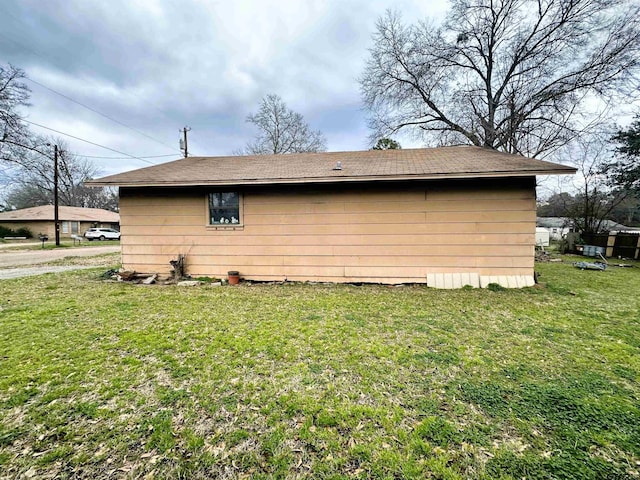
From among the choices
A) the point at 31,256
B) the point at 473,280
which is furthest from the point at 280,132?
the point at 473,280

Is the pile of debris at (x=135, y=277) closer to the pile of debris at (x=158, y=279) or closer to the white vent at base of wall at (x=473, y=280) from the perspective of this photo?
the pile of debris at (x=158, y=279)

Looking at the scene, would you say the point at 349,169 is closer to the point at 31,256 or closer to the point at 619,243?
the point at 619,243

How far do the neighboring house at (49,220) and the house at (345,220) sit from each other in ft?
97.9

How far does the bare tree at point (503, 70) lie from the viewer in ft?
36.2

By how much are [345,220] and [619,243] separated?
13.6m

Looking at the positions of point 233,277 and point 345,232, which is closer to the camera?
point 345,232

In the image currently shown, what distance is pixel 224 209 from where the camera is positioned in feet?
22.1

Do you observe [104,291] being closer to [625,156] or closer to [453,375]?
[453,375]

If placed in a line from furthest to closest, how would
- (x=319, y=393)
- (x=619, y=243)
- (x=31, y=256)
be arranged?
(x=31, y=256)
(x=619, y=243)
(x=319, y=393)

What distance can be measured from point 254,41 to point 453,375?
13.8 m

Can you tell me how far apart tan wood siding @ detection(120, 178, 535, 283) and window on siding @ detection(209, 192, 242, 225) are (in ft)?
0.60

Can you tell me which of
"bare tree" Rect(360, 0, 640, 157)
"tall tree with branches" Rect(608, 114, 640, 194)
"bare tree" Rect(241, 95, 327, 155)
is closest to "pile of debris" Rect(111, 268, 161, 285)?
"bare tree" Rect(360, 0, 640, 157)

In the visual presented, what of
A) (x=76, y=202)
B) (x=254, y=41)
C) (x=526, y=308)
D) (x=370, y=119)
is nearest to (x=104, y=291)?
(x=526, y=308)

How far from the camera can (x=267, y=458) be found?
1.65 meters
